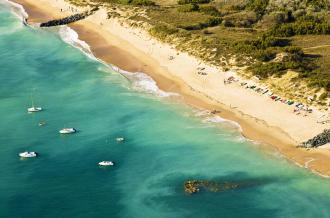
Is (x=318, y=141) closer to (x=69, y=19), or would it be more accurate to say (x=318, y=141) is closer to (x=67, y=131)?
(x=67, y=131)

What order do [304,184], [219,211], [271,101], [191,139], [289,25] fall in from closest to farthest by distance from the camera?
[219,211] < [304,184] < [191,139] < [271,101] < [289,25]

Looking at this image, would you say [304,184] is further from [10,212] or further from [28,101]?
[28,101]

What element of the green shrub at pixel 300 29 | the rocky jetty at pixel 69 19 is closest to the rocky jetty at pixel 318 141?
the green shrub at pixel 300 29

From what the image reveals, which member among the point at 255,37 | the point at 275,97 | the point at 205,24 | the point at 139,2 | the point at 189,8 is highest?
the point at 189,8

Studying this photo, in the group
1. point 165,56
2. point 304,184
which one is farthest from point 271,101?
point 165,56

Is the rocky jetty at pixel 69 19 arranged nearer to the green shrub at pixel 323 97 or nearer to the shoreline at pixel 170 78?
the shoreline at pixel 170 78

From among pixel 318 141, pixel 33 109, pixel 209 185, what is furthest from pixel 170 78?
pixel 209 185
